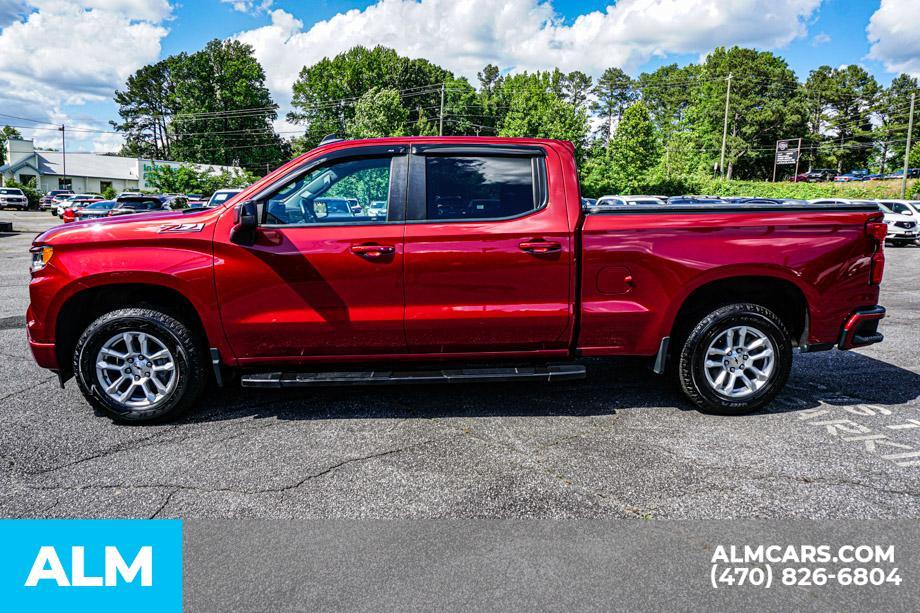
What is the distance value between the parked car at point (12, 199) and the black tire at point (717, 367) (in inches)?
2259

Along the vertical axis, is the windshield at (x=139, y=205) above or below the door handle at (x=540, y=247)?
above

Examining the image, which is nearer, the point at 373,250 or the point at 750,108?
the point at 373,250

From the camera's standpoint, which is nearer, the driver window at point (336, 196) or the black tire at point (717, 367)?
the driver window at point (336, 196)

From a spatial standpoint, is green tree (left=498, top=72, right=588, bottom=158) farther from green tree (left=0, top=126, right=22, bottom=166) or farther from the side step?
green tree (left=0, top=126, right=22, bottom=166)

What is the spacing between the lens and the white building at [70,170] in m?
75.8

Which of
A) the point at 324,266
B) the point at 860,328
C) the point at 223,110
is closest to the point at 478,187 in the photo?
the point at 324,266

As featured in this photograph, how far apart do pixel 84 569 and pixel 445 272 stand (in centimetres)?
260

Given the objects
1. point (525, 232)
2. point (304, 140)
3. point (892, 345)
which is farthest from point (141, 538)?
point (304, 140)

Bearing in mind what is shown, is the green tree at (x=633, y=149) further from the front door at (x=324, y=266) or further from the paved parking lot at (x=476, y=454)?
the front door at (x=324, y=266)

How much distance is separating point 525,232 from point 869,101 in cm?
10158

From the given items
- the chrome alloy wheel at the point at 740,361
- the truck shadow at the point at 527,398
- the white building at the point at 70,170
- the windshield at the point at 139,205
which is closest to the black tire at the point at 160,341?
the truck shadow at the point at 527,398

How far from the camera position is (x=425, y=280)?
4355 mm

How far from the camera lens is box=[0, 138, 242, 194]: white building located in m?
75.8

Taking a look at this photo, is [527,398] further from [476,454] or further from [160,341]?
[160,341]
